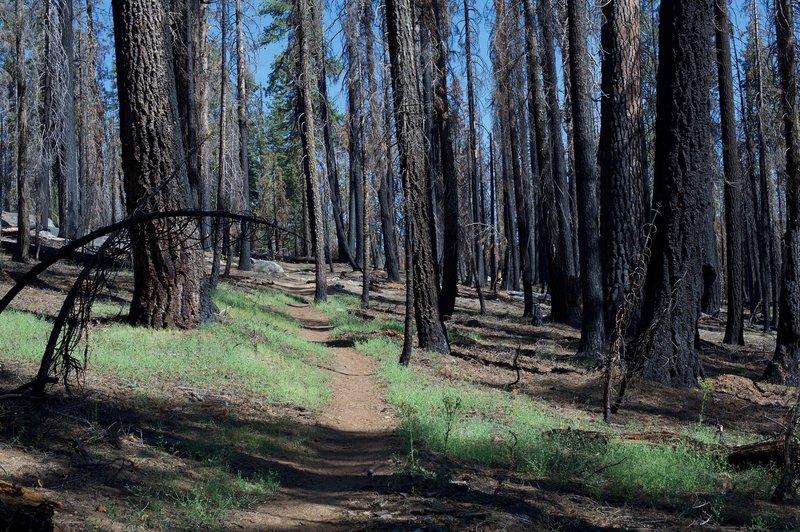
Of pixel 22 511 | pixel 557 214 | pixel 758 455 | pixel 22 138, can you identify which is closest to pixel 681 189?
pixel 758 455

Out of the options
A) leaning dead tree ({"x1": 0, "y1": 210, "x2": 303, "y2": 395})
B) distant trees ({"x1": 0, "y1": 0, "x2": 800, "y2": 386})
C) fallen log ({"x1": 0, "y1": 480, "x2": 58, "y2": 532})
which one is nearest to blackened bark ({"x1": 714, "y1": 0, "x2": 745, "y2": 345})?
distant trees ({"x1": 0, "y1": 0, "x2": 800, "y2": 386})

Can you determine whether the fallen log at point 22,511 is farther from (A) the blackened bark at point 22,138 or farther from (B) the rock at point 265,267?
(B) the rock at point 265,267

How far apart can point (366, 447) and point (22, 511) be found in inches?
174

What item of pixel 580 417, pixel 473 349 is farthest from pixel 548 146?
pixel 580 417

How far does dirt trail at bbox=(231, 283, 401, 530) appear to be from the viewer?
18.5ft

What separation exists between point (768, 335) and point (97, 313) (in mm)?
23298

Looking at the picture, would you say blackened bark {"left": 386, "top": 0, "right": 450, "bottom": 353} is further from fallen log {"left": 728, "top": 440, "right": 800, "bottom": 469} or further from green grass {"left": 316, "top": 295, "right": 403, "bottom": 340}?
fallen log {"left": 728, "top": 440, "right": 800, "bottom": 469}

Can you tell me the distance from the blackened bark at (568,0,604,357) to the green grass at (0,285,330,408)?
5.77 meters

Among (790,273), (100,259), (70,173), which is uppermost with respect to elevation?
(70,173)

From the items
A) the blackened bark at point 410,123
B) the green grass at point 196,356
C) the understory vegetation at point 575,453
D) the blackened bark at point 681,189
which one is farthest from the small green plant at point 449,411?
the blackened bark at point 410,123

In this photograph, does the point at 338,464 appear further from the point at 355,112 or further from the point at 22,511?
the point at 355,112

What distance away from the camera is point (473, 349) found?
1573 centimetres

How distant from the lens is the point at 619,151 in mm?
13422

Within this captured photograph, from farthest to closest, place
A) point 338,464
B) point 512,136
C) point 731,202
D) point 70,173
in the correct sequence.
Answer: point 512,136
point 731,202
point 70,173
point 338,464
